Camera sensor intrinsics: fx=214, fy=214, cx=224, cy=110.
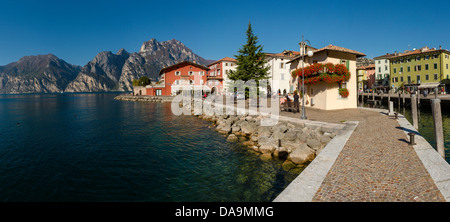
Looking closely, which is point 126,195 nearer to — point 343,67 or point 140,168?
point 140,168

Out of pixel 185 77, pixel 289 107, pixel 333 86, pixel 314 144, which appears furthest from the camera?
pixel 185 77

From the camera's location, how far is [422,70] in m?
55.9

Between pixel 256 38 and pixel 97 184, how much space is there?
28.4 metres

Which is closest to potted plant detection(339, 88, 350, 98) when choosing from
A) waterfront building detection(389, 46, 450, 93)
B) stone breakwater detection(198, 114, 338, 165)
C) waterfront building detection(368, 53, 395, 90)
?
stone breakwater detection(198, 114, 338, 165)

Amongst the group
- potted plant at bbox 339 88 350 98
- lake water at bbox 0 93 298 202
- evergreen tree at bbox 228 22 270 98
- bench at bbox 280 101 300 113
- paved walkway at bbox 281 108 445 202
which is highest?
evergreen tree at bbox 228 22 270 98

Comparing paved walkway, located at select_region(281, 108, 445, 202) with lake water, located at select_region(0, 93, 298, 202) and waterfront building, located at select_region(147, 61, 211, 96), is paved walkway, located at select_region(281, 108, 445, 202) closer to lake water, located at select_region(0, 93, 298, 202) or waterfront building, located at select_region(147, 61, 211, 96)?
lake water, located at select_region(0, 93, 298, 202)

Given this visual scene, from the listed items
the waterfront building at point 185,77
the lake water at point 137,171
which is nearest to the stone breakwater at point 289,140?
the lake water at point 137,171

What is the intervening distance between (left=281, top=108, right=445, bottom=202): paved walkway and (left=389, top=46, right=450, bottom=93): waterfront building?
5604 centimetres

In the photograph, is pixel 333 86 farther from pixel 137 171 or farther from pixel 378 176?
pixel 137 171

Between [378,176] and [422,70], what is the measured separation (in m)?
69.8

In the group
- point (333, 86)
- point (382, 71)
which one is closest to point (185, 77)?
point (333, 86)

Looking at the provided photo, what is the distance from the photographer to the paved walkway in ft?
16.5
